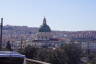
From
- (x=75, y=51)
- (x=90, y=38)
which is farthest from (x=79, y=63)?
(x=90, y=38)

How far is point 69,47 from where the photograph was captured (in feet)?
186

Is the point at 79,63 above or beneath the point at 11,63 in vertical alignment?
beneath

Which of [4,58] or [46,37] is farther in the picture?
[46,37]

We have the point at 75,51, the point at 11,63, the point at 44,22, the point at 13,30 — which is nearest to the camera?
the point at 11,63

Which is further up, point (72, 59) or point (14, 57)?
point (14, 57)

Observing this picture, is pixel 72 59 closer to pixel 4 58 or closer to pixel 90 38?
pixel 4 58

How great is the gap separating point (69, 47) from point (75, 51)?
267cm

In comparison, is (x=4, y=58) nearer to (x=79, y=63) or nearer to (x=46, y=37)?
(x=79, y=63)

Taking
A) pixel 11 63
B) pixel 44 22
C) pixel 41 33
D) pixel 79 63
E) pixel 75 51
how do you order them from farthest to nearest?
pixel 41 33 → pixel 44 22 → pixel 75 51 → pixel 79 63 → pixel 11 63

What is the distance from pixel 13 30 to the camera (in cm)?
18188

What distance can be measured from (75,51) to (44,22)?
105729 millimetres

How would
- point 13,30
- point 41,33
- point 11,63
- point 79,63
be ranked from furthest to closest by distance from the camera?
point 13,30
point 41,33
point 79,63
point 11,63

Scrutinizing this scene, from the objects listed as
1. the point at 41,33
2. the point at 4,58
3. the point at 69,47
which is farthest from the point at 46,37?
the point at 4,58

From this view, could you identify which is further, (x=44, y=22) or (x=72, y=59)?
(x=44, y=22)
